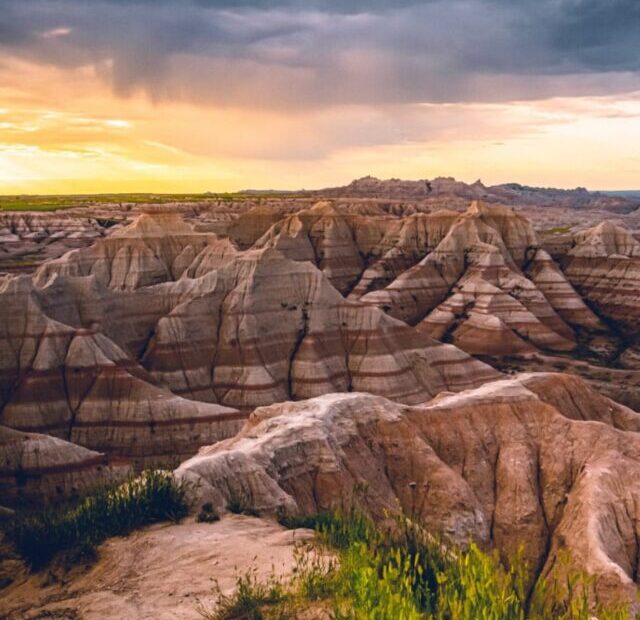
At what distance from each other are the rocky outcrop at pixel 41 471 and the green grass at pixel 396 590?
26273 mm

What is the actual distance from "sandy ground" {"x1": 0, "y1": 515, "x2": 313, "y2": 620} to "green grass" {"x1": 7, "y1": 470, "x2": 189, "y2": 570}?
1.51 feet

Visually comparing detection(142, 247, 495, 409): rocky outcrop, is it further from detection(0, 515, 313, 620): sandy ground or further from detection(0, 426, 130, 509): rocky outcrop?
detection(0, 515, 313, 620): sandy ground

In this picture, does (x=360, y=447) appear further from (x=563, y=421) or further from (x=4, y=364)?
(x=4, y=364)

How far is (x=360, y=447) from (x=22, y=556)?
18.1m

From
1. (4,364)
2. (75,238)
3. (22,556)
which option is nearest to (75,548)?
(22,556)

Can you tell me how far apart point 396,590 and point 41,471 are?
31.9 metres

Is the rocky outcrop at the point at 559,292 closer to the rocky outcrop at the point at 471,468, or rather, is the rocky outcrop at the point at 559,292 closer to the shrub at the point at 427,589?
the rocky outcrop at the point at 471,468

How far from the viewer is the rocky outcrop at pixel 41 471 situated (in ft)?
122

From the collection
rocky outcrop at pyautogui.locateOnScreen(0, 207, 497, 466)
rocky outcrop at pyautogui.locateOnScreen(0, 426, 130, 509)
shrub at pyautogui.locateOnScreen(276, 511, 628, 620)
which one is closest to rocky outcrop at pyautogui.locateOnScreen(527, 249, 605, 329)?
rocky outcrop at pyautogui.locateOnScreen(0, 207, 497, 466)

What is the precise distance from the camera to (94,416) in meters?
46.1

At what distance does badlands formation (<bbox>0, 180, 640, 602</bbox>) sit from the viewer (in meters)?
31.2

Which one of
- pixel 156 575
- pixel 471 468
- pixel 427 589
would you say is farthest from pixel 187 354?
pixel 427 589

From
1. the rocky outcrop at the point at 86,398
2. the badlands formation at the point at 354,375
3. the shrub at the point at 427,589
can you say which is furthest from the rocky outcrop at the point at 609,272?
the shrub at the point at 427,589

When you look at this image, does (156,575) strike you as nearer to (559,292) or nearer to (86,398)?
(86,398)
